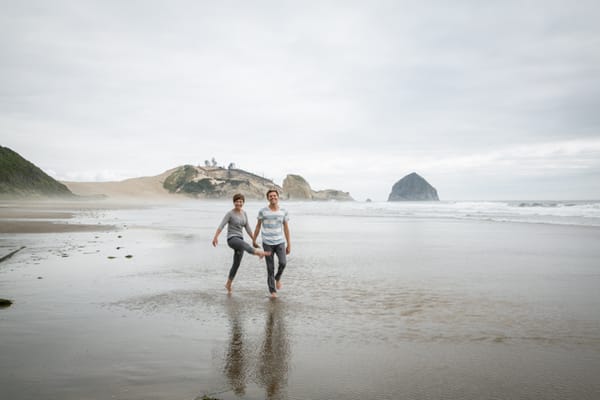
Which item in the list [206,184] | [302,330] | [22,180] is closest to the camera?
[302,330]

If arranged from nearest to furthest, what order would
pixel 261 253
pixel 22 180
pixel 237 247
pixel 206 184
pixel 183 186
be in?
pixel 261 253 < pixel 237 247 < pixel 22 180 < pixel 183 186 < pixel 206 184

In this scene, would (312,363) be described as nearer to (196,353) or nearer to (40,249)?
(196,353)

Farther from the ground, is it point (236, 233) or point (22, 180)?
point (22, 180)

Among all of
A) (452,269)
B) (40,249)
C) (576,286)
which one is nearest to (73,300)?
(40,249)

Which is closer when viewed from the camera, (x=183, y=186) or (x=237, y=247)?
(x=237, y=247)

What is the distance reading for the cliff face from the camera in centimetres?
17012

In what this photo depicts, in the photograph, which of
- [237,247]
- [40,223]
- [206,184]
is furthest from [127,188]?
[237,247]

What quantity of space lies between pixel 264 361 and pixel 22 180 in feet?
307

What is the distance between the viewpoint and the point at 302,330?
19.3 feet

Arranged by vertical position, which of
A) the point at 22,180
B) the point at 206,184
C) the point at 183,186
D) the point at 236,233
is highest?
the point at 206,184

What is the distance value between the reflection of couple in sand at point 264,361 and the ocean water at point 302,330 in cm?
2

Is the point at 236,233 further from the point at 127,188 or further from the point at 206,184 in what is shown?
the point at 206,184

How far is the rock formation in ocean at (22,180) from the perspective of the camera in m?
75.3

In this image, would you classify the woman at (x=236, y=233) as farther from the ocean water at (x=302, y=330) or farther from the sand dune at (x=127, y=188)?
the sand dune at (x=127, y=188)
